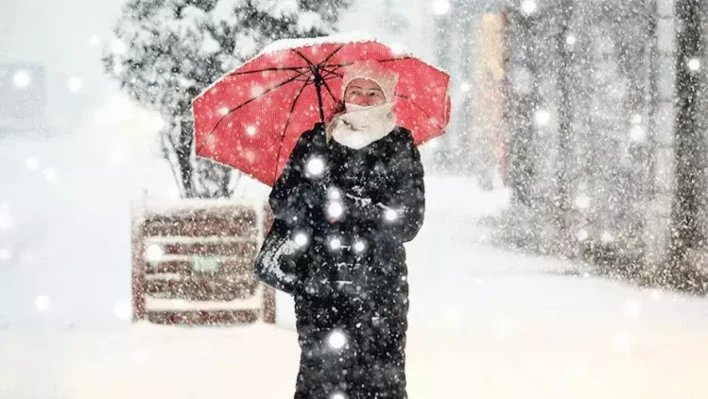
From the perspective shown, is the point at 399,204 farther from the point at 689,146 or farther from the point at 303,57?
the point at 689,146

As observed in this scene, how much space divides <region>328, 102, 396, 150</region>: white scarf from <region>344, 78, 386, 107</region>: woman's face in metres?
0.04

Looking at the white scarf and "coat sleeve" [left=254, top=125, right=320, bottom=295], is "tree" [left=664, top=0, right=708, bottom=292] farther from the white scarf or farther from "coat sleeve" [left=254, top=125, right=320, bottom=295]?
"coat sleeve" [left=254, top=125, right=320, bottom=295]

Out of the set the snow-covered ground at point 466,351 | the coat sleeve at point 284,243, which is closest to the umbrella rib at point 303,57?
the coat sleeve at point 284,243

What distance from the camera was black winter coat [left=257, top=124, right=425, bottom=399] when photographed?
3.34m

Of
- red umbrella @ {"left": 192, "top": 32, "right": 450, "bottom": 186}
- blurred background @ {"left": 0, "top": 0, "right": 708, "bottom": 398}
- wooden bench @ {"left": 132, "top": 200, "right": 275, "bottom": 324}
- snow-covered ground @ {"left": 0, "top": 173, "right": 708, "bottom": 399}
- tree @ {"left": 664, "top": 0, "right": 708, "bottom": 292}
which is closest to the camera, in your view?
red umbrella @ {"left": 192, "top": 32, "right": 450, "bottom": 186}

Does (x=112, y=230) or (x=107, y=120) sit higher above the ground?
(x=107, y=120)

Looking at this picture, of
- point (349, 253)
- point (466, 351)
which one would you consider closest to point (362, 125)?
point (349, 253)

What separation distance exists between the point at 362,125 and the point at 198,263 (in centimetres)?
415

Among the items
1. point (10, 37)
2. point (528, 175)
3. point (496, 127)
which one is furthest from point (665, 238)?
point (10, 37)

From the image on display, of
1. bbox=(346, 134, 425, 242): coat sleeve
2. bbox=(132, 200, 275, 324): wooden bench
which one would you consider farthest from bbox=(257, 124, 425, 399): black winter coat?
bbox=(132, 200, 275, 324): wooden bench

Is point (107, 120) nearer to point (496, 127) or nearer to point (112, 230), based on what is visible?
point (112, 230)

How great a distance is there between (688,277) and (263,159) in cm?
608

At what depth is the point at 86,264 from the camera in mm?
10602

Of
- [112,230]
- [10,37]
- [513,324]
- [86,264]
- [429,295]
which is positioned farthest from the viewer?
A: [10,37]
